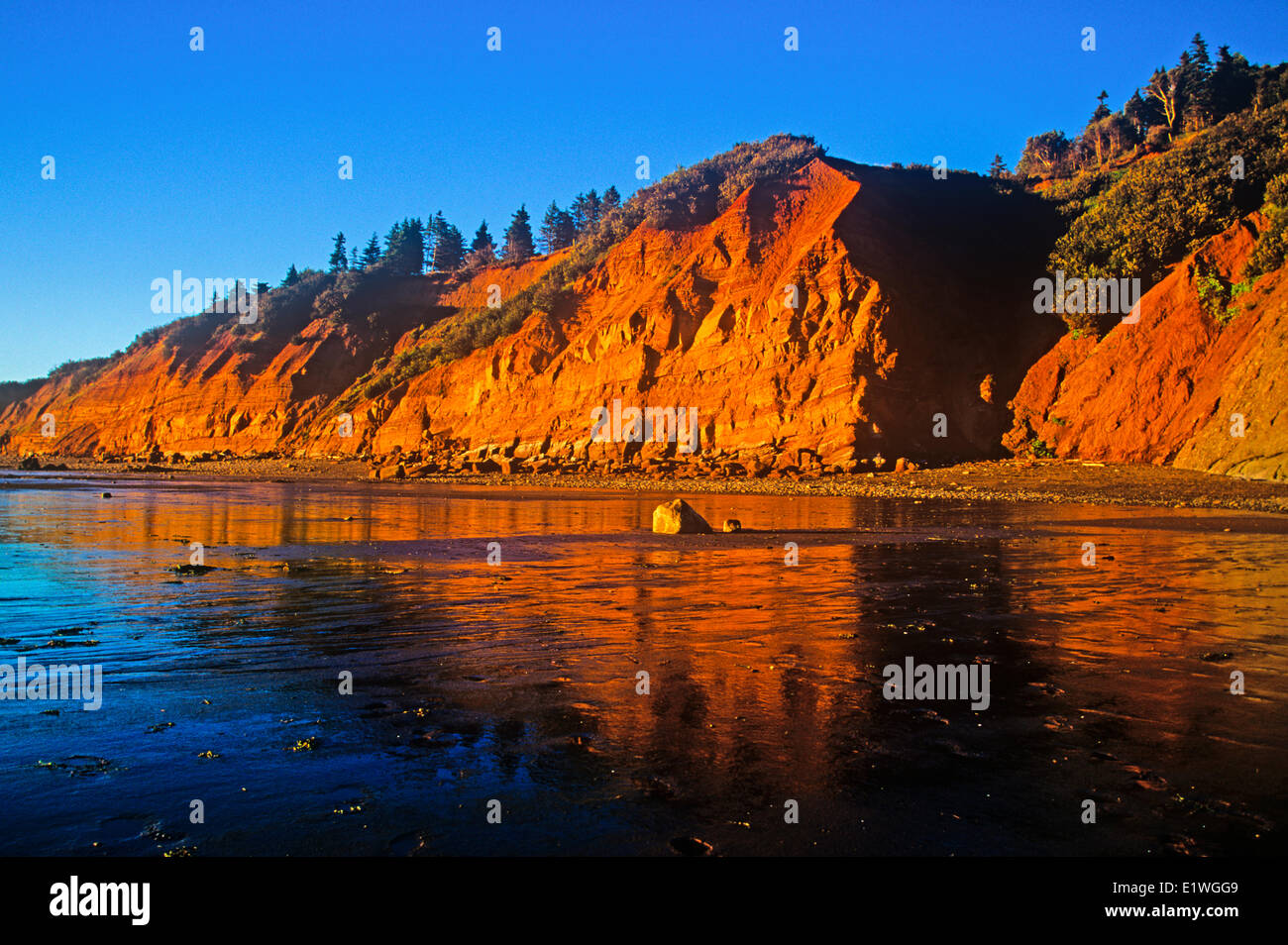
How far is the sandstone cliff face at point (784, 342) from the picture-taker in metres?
37.7

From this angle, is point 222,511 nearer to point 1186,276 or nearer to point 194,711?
point 194,711

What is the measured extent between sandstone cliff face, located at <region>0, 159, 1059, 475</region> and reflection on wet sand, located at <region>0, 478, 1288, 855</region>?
81.8ft

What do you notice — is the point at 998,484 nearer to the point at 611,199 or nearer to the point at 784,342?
the point at 784,342

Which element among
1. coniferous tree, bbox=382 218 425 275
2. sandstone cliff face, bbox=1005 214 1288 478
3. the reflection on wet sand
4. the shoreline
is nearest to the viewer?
the reflection on wet sand

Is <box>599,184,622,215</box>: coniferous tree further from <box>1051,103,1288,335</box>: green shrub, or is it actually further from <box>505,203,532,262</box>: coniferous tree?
<box>1051,103,1288,335</box>: green shrub

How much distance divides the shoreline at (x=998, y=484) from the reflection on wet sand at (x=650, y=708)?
12367mm

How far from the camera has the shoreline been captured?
2364cm

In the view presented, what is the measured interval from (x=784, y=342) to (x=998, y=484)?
47.7 ft

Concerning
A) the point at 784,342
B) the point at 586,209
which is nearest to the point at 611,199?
the point at 586,209

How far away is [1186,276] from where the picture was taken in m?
32.2

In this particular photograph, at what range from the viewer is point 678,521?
698 inches

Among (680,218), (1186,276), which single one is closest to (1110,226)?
(1186,276)

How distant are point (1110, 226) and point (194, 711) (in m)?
41.6

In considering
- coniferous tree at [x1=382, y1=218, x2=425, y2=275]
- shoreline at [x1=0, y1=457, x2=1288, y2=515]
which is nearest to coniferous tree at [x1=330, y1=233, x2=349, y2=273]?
coniferous tree at [x1=382, y1=218, x2=425, y2=275]
